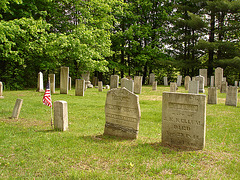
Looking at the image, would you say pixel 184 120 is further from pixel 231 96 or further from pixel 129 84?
pixel 129 84

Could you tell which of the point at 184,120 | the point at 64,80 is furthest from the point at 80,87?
the point at 184,120

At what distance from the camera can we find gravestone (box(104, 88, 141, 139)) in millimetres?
5824

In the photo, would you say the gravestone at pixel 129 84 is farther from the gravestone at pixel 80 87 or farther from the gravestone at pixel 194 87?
the gravestone at pixel 194 87

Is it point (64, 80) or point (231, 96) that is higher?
point (64, 80)

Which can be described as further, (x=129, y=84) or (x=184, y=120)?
(x=129, y=84)

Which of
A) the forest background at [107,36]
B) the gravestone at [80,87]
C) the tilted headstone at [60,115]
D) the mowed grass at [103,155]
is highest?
the forest background at [107,36]

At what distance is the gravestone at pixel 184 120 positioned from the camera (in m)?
4.95

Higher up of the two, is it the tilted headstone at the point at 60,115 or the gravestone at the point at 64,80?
the gravestone at the point at 64,80

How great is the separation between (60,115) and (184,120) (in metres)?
3.63

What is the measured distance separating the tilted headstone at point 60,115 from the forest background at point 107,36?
1006 cm

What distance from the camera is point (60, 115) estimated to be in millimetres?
6609

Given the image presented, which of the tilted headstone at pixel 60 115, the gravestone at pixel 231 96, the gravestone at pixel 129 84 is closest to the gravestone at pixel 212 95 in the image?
the gravestone at pixel 231 96

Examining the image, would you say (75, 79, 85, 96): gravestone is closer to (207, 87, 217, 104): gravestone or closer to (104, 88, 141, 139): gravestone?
(207, 87, 217, 104): gravestone

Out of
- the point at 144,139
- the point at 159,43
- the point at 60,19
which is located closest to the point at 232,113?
the point at 144,139
